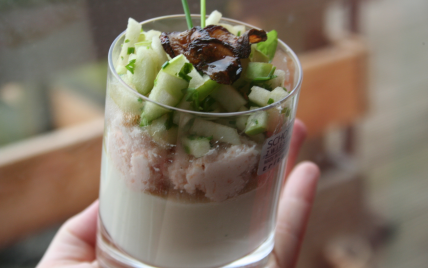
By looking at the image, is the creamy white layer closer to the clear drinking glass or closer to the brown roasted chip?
the clear drinking glass

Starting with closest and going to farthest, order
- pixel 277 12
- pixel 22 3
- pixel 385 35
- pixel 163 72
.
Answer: pixel 163 72 < pixel 22 3 < pixel 277 12 < pixel 385 35

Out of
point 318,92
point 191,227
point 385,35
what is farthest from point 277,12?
point 191,227

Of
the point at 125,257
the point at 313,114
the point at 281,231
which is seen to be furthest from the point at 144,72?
the point at 313,114

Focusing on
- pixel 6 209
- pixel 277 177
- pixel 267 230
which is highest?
pixel 277 177

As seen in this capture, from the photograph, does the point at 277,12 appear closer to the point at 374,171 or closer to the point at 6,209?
the point at 374,171

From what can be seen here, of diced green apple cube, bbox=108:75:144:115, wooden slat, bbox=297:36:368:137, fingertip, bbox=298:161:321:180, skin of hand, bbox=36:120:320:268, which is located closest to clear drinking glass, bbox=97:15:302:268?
diced green apple cube, bbox=108:75:144:115
